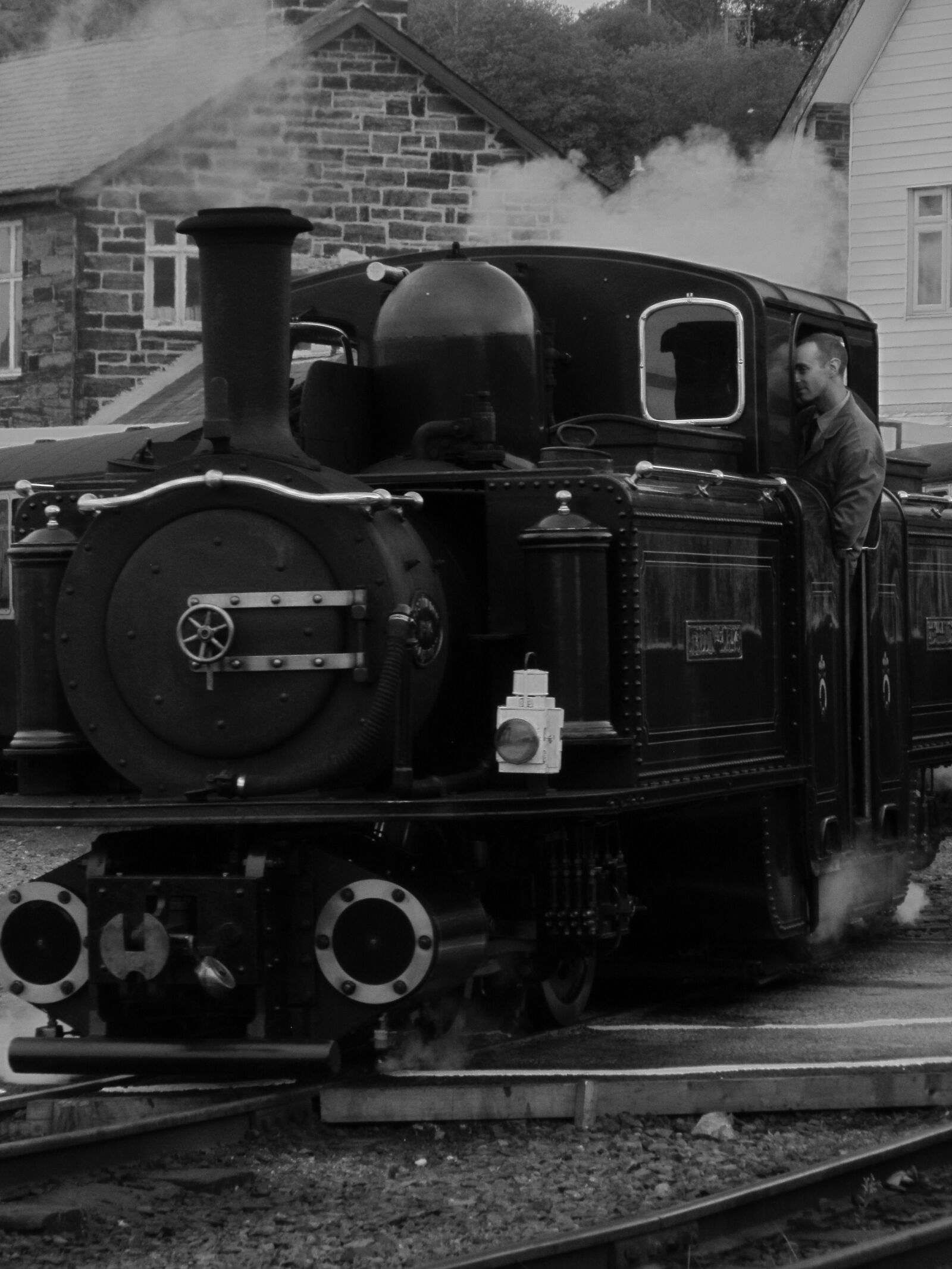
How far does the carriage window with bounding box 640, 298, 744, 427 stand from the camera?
7.92m

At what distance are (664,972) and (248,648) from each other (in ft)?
9.23

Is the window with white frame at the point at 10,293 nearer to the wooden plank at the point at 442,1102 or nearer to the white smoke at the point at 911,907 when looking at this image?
the white smoke at the point at 911,907

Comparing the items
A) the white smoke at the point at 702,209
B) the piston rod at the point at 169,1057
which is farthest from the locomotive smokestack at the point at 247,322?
the white smoke at the point at 702,209

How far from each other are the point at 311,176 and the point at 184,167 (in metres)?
1.48

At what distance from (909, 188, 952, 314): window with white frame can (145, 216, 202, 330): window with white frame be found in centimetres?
753

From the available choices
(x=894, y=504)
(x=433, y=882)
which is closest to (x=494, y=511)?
(x=433, y=882)

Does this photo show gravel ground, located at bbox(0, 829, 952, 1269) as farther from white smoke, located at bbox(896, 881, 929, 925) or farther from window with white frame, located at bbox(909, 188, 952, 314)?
window with white frame, located at bbox(909, 188, 952, 314)

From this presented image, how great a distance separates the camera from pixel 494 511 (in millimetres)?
6770

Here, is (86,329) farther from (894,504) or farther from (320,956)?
(320,956)

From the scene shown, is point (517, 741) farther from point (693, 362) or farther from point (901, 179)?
point (901, 179)

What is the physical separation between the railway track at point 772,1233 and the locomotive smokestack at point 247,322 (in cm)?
252

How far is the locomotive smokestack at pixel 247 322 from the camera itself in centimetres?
642

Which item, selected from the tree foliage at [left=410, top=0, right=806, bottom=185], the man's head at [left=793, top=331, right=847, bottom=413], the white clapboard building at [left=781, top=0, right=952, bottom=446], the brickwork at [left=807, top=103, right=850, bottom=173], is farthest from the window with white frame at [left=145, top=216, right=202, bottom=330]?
the tree foliage at [left=410, top=0, right=806, bottom=185]

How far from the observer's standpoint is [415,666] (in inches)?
252
